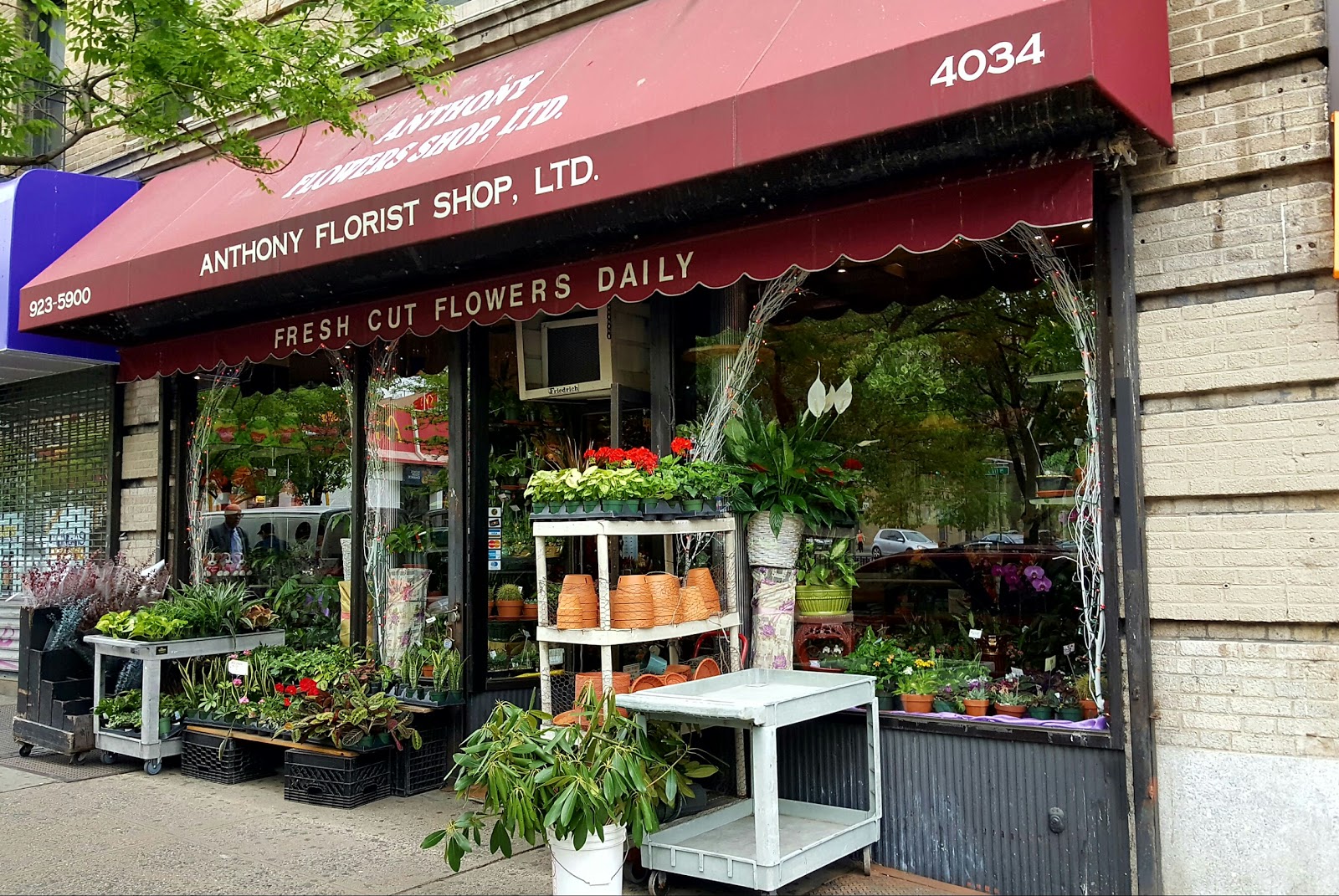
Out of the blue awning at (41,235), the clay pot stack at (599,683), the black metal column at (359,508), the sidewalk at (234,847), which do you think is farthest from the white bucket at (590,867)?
the blue awning at (41,235)

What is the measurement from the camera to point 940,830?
5.14 m

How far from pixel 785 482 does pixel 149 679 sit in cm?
474

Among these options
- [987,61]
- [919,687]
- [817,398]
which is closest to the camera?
[987,61]

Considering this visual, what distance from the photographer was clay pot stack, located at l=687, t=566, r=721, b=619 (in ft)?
18.7

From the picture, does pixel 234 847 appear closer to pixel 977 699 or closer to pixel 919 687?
pixel 919 687

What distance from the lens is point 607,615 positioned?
17.6 ft

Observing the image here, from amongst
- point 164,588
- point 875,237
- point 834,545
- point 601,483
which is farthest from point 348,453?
point 875,237

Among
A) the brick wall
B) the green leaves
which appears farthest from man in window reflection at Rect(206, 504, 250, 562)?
the brick wall

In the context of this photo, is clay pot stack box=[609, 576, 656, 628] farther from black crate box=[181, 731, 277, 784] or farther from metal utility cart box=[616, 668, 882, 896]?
black crate box=[181, 731, 277, 784]

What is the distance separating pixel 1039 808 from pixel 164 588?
741 cm

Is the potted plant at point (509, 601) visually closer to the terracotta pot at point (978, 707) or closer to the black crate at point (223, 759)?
the black crate at point (223, 759)

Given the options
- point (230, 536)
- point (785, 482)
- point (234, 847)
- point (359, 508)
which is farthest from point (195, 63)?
point (230, 536)

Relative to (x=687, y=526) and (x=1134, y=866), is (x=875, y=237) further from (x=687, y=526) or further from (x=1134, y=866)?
(x=1134, y=866)

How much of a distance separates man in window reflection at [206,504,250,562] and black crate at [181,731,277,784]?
2383 millimetres
